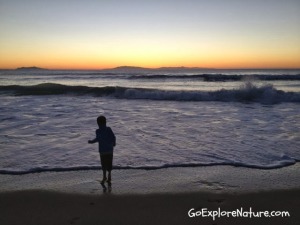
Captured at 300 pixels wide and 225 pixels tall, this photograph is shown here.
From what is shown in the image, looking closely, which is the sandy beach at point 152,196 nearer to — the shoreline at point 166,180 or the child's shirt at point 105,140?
the shoreline at point 166,180

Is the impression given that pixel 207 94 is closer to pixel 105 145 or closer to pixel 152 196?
pixel 105 145

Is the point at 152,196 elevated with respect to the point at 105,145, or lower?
lower

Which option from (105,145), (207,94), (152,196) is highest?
(207,94)

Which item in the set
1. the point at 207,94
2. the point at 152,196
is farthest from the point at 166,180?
the point at 207,94

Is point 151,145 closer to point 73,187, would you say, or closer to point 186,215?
point 73,187

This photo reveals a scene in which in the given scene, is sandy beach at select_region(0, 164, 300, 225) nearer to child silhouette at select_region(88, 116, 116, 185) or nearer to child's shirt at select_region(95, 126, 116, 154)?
child silhouette at select_region(88, 116, 116, 185)

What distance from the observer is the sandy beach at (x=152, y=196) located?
3.89m

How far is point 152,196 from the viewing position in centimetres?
453

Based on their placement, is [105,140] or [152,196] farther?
[105,140]

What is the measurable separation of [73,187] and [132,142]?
10.3ft

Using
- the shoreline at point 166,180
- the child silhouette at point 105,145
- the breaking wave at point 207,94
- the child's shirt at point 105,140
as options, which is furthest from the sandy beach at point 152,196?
the breaking wave at point 207,94

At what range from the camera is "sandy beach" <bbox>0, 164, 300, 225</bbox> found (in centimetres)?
389

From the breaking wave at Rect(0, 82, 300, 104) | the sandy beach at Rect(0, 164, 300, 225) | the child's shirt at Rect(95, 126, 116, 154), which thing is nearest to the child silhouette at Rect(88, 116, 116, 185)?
the child's shirt at Rect(95, 126, 116, 154)

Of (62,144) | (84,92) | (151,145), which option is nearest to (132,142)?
(151,145)
